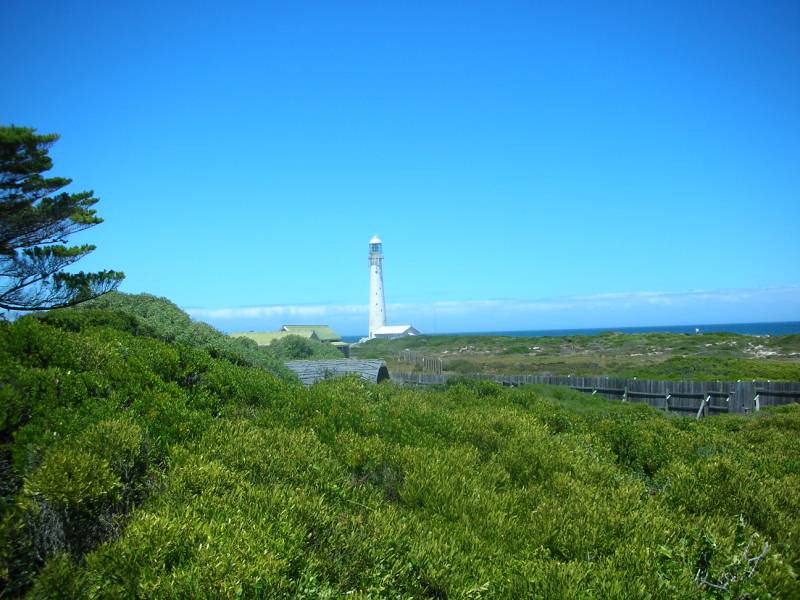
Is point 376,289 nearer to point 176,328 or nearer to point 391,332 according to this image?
point 391,332

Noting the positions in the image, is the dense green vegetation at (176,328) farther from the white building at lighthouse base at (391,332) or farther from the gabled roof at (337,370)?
the white building at lighthouse base at (391,332)

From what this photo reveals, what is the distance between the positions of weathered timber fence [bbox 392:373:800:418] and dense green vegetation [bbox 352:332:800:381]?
8820mm

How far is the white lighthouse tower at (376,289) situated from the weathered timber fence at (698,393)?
209 feet

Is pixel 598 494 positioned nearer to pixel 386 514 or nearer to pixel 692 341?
pixel 386 514

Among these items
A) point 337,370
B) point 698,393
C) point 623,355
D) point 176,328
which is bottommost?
point 623,355

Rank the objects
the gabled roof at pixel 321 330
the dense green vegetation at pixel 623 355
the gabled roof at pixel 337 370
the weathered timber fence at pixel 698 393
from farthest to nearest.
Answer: the gabled roof at pixel 321 330 < the dense green vegetation at pixel 623 355 < the weathered timber fence at pixel 698 393 < the gabled roof at pixel 337 370

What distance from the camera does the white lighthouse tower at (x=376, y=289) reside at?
9050 cm

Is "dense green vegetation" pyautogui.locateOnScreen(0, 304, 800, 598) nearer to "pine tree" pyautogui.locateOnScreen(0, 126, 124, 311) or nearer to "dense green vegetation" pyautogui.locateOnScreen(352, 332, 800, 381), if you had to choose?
"pine tree" pyautogui.locateOnScreen(0, 126, 124, 311)

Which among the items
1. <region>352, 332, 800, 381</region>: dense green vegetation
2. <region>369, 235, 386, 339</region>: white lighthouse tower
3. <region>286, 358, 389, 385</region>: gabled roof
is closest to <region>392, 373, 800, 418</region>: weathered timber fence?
<region>286, 358, 389, 385</region>: gabled roof

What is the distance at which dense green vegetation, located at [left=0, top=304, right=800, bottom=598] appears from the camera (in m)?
4.52

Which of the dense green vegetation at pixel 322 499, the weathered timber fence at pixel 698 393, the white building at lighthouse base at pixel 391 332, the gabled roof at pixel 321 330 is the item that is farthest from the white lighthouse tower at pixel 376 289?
the dense green vegetation at pixel 322 499

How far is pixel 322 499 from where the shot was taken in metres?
5.73

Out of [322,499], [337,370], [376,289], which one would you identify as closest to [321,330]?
[376,289]

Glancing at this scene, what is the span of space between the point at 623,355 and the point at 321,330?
116 ft
